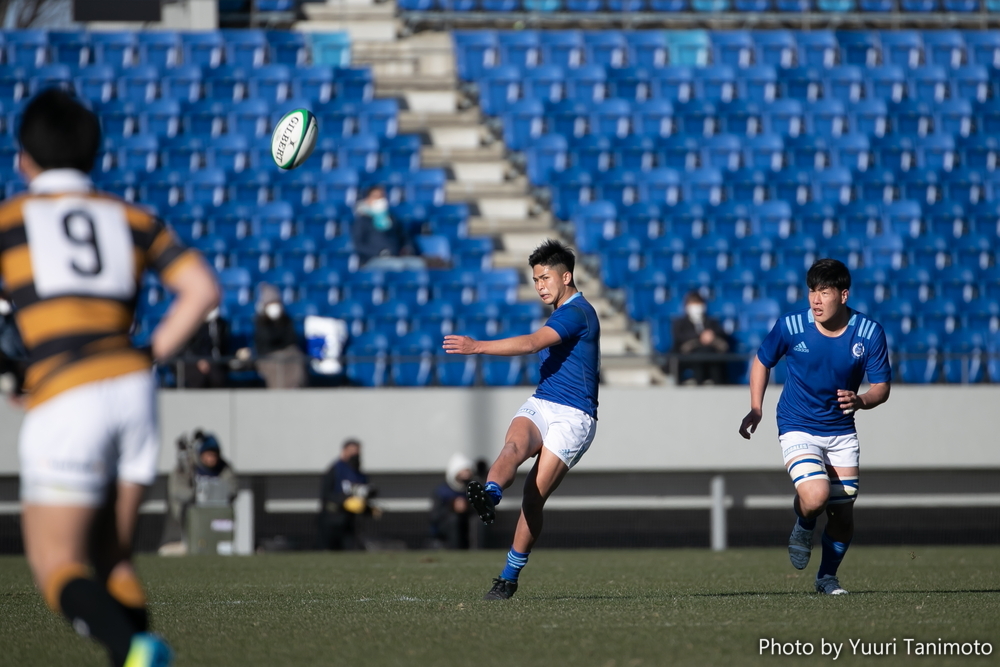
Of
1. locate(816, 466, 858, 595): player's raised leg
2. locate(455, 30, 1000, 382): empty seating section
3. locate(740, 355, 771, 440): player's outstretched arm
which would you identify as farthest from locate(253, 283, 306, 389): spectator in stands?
locate(816, 466, 858, 595): player's raised leg

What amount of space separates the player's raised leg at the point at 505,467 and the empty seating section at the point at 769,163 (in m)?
10.1

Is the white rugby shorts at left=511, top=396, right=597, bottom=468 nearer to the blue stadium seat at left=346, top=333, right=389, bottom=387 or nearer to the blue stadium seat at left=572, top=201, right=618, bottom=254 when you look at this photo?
the blue stadium seat at left=346, top=333, right=389, bottom=387

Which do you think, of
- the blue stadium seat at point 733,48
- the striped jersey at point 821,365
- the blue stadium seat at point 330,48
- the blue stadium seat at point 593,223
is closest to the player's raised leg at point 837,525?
the striped jersey at point 821,365

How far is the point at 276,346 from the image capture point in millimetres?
16016

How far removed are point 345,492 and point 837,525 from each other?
8788mm

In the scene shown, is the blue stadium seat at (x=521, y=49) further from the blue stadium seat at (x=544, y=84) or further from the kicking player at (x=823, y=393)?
the kicking player at (x=823, y=393)

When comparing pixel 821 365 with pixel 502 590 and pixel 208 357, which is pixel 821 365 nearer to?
pixel 502 590

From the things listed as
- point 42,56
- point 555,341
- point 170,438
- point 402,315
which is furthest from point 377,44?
point 555,341

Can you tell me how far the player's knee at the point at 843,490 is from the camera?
758 cm

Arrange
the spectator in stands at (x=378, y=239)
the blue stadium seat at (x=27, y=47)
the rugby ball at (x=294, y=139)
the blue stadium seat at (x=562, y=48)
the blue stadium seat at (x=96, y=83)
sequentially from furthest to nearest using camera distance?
the blue stadium seat at (x=562, y=48), the blue stadium seat at (x=27, y=47), the blue stadium seat at (x=96, y=83), the spectator in stands at (x=378, y=239), the rugby ball at (x=294, y=139)

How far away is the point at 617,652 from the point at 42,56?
19158 millimetres

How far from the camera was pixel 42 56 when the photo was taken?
70.6ft

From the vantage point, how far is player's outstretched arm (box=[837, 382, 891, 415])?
6.91 meters

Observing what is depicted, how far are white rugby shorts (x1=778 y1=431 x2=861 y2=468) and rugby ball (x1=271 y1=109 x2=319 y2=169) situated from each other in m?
4.92
